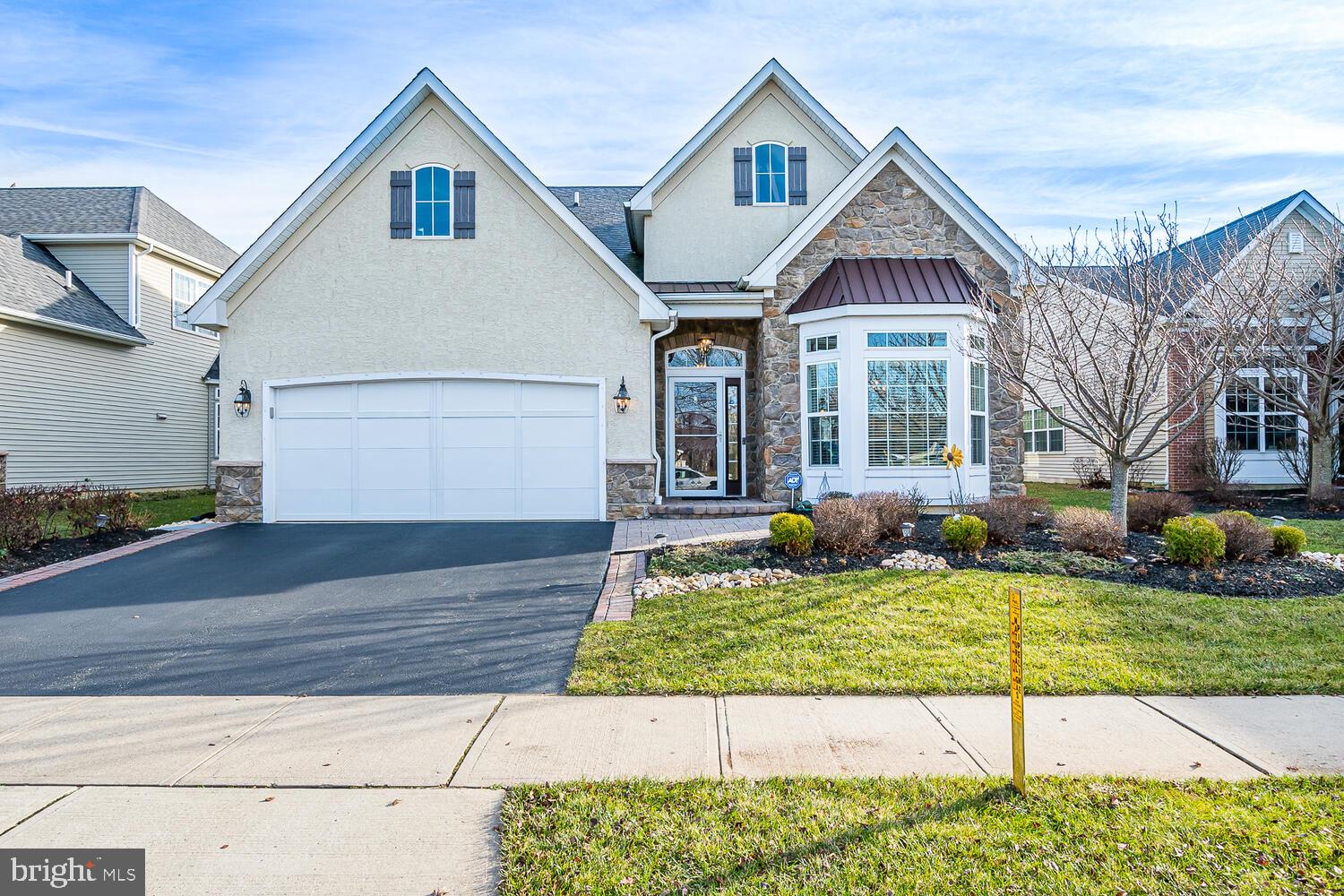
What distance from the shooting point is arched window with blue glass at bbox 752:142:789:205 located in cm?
1455

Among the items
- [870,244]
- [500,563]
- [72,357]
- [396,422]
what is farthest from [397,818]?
[72,357]

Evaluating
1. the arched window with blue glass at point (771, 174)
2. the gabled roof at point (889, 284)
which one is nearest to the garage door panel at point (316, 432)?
the gabled roof at point (889, 284)

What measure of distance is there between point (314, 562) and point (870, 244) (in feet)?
32.6

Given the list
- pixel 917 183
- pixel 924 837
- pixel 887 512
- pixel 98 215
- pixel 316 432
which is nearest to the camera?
pixel 924 837

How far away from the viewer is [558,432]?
41.1 feet

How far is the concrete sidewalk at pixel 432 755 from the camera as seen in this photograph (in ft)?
9.87

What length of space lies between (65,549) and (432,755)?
8.81 m

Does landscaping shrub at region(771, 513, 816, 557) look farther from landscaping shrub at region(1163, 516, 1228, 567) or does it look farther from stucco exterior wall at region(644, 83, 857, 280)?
stucco exterior wall at region(644, 83, 857, 280)

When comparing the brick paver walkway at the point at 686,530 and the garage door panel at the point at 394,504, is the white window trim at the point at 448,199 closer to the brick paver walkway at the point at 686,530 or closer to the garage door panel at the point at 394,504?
the garage door panel at the point at 394,504

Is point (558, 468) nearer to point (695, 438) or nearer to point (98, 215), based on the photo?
point (695, 438)

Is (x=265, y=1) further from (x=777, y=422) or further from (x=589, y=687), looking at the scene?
(x=589, y=687)

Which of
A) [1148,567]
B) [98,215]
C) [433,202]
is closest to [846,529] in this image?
[1148,567]

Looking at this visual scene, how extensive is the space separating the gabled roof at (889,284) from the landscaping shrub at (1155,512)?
384 centimetres

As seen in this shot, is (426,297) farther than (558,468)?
No
